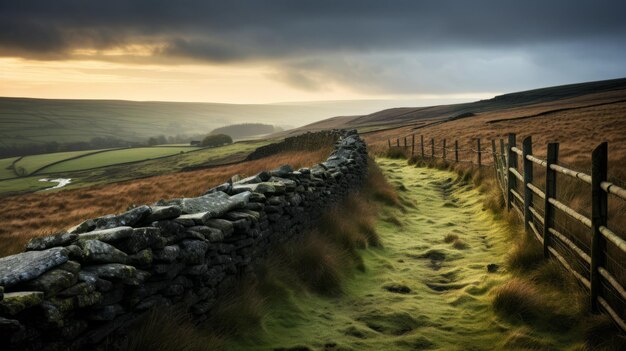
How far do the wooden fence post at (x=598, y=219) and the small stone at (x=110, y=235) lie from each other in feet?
14.8

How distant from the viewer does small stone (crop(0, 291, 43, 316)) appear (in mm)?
2586

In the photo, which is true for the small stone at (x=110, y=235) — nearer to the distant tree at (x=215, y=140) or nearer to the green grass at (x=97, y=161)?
the green grass at (x=97, y=161)

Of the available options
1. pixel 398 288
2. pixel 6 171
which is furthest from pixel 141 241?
pixel 6 171

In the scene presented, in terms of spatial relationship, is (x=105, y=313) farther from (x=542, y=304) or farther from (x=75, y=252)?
(x=542, y=304)

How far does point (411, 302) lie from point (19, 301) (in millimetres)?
4550

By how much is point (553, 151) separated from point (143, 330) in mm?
5758

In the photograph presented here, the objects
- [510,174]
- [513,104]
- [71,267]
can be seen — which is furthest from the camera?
[513,104]

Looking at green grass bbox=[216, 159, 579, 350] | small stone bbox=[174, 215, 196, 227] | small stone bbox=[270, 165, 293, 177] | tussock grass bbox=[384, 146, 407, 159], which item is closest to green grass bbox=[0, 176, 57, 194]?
tussock grass bbox=[384, 146, 407, 159]

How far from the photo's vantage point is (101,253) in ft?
11.4

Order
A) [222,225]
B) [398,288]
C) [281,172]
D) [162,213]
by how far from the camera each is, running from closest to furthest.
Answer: [162,213], [222,225], [398,288], [281,172]

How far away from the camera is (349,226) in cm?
843

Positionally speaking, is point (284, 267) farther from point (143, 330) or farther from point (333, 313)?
point (143, 330)

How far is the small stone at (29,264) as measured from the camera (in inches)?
112

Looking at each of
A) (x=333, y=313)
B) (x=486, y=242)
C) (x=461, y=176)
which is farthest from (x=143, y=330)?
(x=461, y=176)
